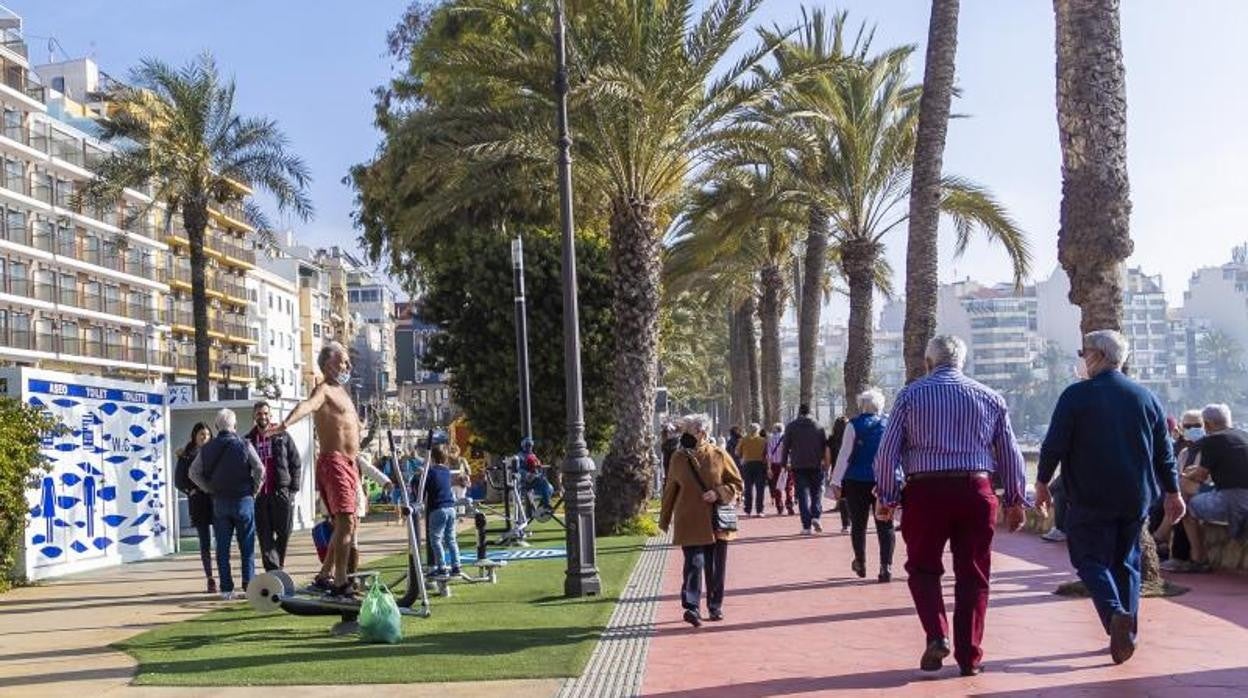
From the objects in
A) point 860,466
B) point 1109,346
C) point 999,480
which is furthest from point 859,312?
point 999,480

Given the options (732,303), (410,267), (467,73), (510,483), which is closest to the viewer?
(510,483)

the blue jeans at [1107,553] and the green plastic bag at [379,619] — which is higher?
the blue jeans at [1107,553]

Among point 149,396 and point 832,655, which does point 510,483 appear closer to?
point 149,396

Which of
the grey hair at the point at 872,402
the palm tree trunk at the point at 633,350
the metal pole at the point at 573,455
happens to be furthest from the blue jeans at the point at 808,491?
the metal pole at the point at 573,455

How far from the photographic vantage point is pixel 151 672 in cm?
899

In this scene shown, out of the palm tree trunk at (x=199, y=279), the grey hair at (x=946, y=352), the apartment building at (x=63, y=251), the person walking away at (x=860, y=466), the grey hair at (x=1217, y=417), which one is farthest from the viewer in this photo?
the apartment building at (x=63, y=251)

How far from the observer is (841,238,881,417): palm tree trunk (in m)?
28.5

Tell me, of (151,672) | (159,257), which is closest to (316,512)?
(151,672)

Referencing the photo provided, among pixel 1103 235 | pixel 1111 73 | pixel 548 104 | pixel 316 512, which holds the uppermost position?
pixel 548 104

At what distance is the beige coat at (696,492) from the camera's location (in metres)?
10.6

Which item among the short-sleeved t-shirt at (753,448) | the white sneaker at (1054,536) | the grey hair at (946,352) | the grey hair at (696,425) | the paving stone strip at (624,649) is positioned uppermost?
the grey hair at (946,352)

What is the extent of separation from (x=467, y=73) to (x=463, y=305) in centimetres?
1301

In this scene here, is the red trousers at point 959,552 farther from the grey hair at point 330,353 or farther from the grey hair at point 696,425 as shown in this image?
the grey hair at point 330,353

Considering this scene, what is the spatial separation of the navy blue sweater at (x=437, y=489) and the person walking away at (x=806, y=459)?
7216 mm
